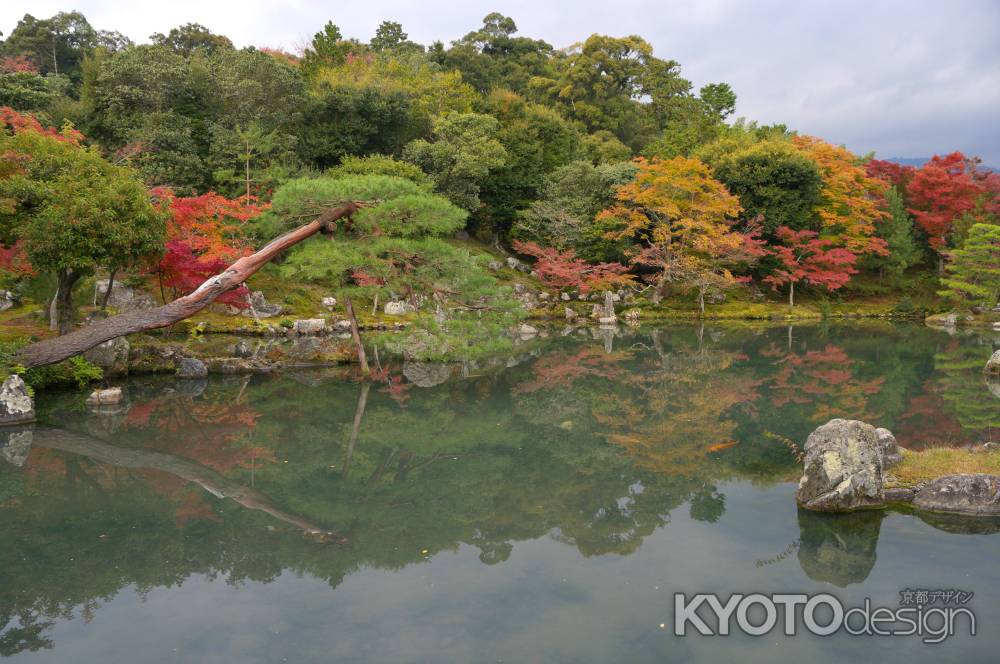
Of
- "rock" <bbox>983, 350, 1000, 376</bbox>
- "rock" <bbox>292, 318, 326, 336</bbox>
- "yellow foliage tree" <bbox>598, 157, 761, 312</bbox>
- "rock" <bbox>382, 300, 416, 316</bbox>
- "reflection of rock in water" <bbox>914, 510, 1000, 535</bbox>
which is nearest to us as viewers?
"reflection of rock in water" <bbox>914, 510, 1000, 535</bbox>

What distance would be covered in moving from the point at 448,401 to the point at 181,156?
16.7m

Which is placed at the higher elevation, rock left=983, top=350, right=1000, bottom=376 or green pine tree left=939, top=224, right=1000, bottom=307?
green pine tree left=939, top=224, right=1000, bottom=307

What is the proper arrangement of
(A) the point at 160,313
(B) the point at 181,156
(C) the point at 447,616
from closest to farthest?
(C) the point at 447,616, (A) the point at 160,313, (B) the point at 181,156

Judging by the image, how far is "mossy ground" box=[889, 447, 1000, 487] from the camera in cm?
654

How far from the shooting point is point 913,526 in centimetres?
579

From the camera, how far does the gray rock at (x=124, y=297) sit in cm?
1816

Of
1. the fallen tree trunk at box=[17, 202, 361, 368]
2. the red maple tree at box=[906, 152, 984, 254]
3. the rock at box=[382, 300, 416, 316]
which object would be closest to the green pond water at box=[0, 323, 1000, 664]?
the fallen tree trunk at box=[17, 202, 361, 368]

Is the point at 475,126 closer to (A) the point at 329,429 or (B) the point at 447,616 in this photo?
(A) the point at 329,429

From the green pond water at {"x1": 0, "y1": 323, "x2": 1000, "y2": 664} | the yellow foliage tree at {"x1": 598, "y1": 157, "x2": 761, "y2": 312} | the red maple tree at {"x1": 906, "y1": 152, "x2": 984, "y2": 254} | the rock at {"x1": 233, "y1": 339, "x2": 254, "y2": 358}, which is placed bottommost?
the green pond water at {"x1": 0, "y1": 323, "x2": 1000, "y2": 664}

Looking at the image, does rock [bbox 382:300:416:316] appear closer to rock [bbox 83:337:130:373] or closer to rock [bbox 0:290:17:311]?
rock [bbox 83:337:130:373]

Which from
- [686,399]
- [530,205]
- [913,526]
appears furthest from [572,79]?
[913,526]

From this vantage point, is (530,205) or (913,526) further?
(530,205)

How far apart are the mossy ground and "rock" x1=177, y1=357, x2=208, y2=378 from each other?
39.8 ft

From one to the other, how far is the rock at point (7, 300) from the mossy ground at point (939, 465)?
19.8 m
